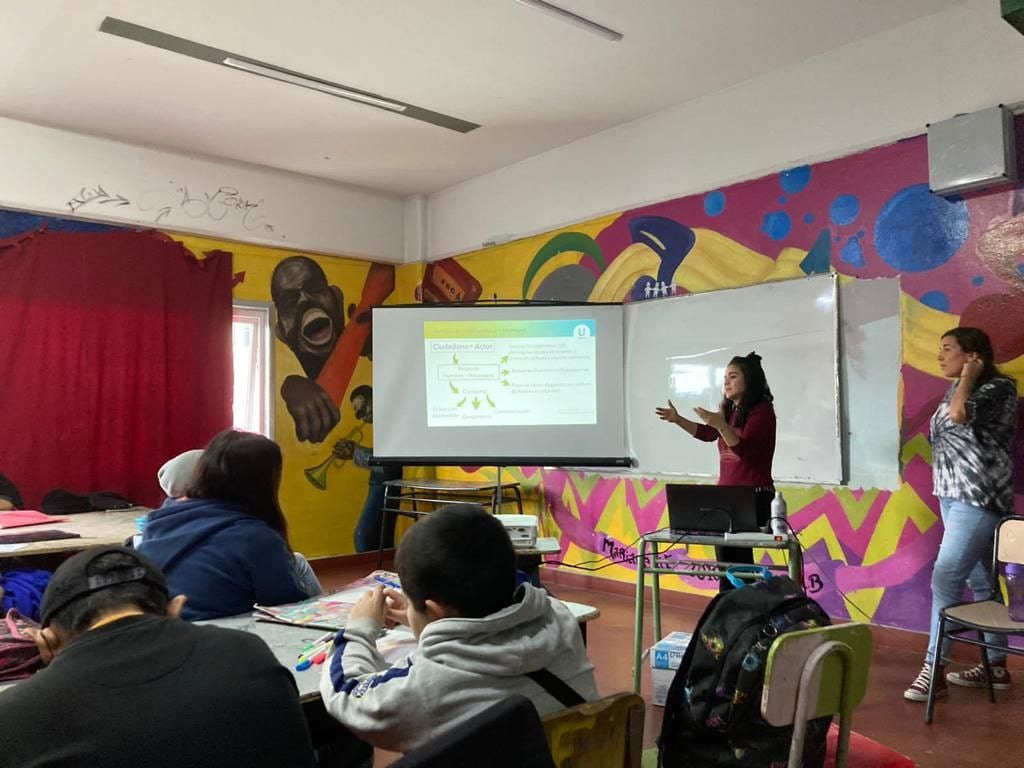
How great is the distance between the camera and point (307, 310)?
6070 millimetres

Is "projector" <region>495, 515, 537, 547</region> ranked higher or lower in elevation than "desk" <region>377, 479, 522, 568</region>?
higher

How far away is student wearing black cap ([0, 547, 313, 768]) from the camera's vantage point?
3.13 feet

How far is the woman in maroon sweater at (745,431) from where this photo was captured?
3.54m

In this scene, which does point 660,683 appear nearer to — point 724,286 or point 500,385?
point 500,385

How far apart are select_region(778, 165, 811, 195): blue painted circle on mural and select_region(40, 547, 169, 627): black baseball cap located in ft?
12.5

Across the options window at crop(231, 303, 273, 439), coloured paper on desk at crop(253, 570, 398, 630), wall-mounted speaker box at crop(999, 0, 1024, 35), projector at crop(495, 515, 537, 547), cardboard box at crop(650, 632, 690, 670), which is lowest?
cardboard box at crop(650, 632, 690, 670)

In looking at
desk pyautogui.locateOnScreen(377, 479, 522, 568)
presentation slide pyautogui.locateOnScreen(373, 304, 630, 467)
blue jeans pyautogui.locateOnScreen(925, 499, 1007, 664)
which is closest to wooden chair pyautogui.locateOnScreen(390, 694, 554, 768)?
blue jeans pyautogui.locateOnScreen(925, 499, 1007, 664)

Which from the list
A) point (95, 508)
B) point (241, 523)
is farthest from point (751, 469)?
point (95, 508)

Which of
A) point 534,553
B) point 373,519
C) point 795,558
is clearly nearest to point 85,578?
point 534,553

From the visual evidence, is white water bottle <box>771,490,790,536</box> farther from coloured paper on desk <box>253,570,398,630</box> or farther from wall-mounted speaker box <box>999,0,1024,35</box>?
wall-mounted speaker box <box>999,0,1024,35</box>

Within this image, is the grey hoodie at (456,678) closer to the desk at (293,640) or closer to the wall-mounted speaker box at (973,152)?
the desk at (293,640)

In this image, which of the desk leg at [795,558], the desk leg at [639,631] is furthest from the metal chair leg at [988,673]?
the desk leg at [639,631]

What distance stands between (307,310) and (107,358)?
4.83ft

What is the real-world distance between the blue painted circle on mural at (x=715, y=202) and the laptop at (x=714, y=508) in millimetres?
2071
